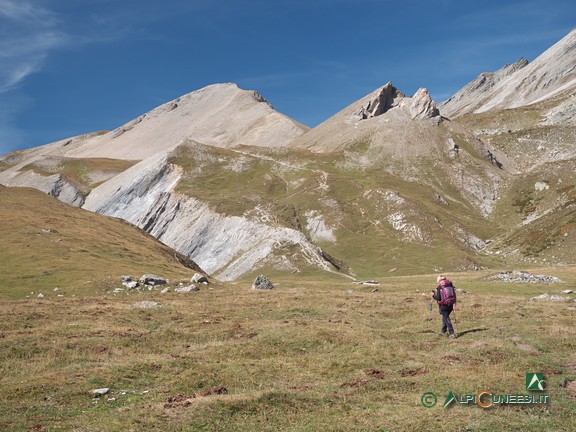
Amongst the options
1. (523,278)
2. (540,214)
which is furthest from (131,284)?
(540,214)

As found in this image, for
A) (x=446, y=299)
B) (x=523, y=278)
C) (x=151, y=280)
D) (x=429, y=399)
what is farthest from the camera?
(x=523, y=278)

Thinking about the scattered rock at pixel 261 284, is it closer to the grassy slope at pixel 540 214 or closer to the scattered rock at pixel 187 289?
the scattered rock at pixel 187 289

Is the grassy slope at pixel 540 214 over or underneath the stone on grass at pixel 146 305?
over

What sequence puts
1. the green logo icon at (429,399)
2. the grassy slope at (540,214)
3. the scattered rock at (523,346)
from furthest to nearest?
1. the grassy slope at (540,214)
2. the scattered rock at (523,346)
3. the green logo icon at (429,399)

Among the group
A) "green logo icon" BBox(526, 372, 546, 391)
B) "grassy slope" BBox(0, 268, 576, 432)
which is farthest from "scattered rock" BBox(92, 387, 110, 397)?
"green logo icon" BBox(526, 372, 546, 391)

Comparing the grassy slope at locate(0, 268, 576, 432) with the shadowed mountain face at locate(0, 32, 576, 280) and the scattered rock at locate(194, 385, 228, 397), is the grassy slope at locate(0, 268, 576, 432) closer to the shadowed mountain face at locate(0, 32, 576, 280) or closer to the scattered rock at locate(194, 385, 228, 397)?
the scattered rock at locate(194, 385, 228, 397)

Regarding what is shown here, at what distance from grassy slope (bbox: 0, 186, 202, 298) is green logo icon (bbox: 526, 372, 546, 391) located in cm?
4957

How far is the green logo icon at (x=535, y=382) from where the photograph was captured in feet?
60.3

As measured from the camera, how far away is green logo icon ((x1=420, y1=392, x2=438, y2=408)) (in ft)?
56.3

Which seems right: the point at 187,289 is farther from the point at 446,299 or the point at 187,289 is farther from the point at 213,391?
the point at 213,391

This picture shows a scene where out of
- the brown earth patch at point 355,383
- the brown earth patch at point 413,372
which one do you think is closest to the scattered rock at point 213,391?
the brown earth patch at point 355,383

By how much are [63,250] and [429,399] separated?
66148 mm

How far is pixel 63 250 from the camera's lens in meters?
70.5

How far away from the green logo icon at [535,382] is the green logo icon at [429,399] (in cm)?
397
